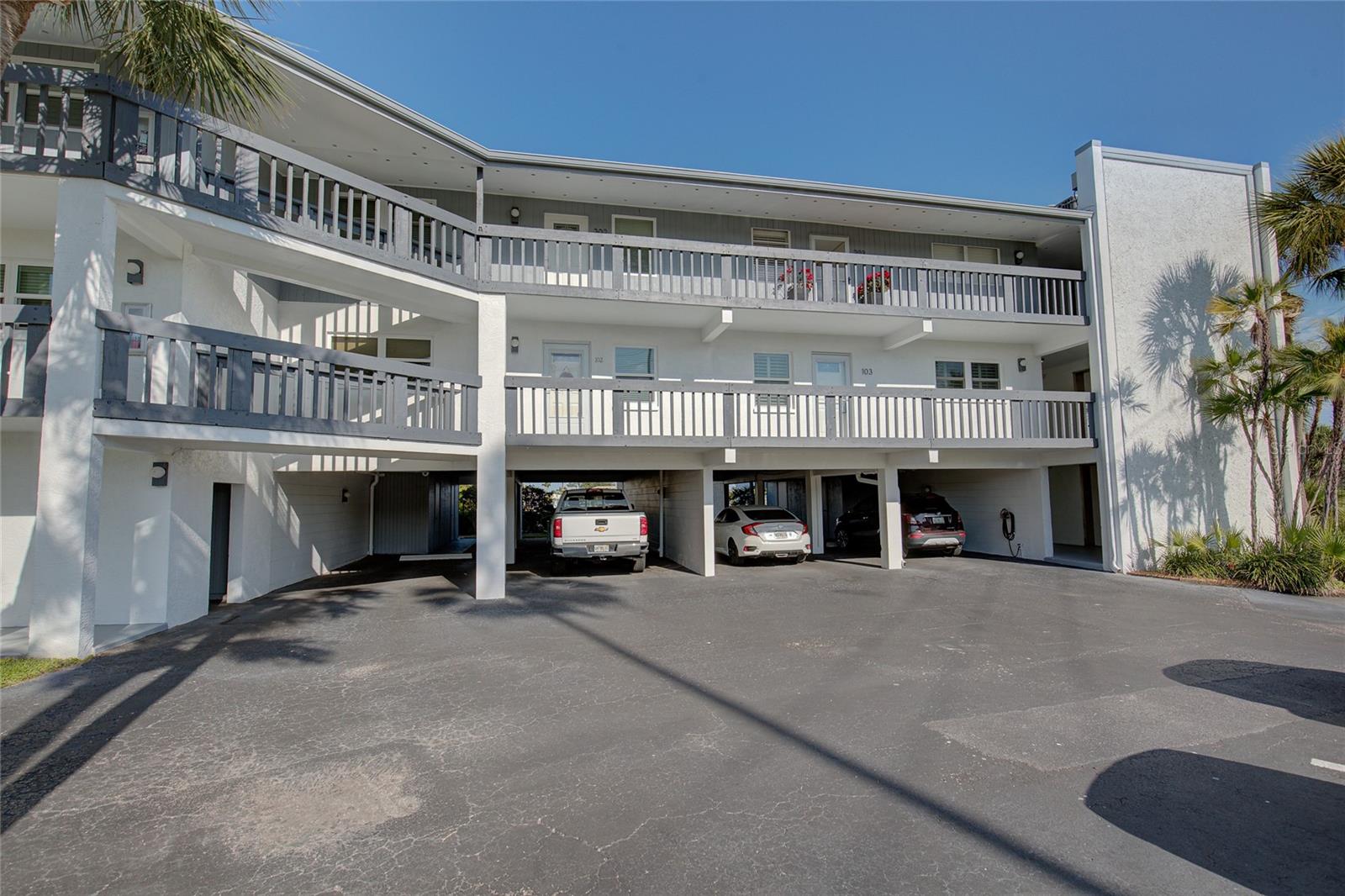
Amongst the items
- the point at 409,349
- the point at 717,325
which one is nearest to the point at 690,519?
the point at 717,325

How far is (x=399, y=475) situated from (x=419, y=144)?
10050mm

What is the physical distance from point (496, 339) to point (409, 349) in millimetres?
3273

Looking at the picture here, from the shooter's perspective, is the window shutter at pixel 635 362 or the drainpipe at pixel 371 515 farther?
the drainpipe at pixel 371 515

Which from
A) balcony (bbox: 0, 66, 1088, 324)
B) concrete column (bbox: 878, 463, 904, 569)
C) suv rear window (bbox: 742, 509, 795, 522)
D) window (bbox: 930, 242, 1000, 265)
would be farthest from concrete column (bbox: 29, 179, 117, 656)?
window (bbox: 930, 242, 1000, 265)

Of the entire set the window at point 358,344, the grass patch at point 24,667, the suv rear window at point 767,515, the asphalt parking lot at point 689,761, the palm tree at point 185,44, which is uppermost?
the palm tree at point 185,44

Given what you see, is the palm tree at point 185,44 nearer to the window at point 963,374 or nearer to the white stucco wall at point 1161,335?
the window at point 963,374

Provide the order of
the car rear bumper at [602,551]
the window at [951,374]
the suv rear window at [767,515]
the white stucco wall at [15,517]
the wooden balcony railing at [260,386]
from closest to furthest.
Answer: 1. the wooden balcony railing at [260,386]
2. the white stucco wall at [15,517]
3. the car rear bumper at [602,551]
4. the suv rear window at [767,515]
5. the window at [951,374]

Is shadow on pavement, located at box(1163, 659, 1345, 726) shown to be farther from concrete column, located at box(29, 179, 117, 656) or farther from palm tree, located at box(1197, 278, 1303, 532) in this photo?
concrete column, located at box(29, 179, 117, 656)

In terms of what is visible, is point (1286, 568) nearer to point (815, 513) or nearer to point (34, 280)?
point (815, 513)

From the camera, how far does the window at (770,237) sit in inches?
608

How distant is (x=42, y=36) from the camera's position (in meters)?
9.15

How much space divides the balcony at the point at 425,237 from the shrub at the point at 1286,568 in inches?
219

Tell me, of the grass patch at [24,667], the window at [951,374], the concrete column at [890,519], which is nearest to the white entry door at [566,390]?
the concrete column at [890,519]

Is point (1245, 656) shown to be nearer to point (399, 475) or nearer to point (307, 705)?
point (307, 705)
